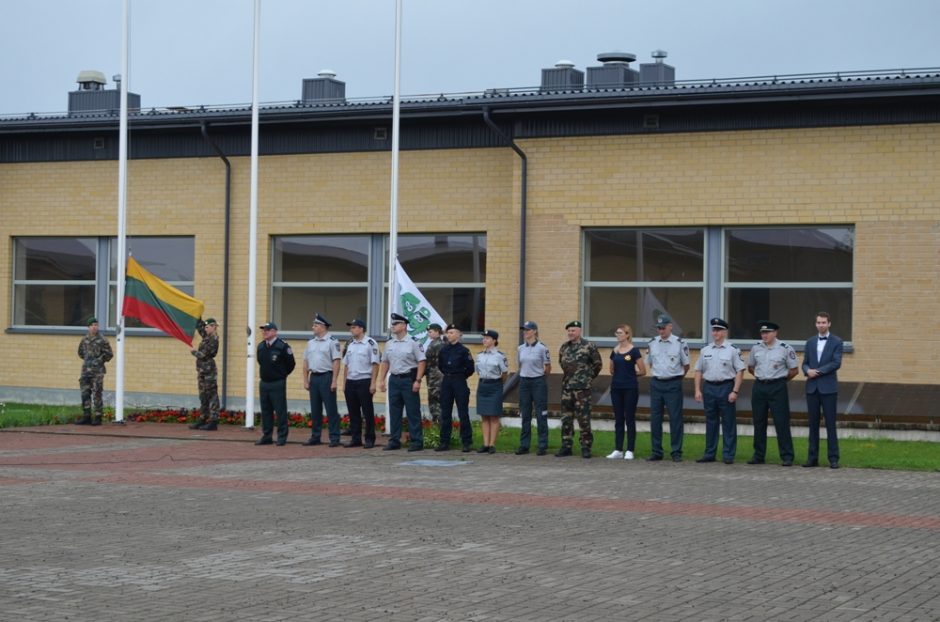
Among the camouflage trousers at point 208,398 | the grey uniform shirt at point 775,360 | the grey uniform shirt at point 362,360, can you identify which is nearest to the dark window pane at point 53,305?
the camouflage trousers at point 208,398

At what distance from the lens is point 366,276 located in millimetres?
27172

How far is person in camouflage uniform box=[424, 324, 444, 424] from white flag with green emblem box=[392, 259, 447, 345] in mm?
400

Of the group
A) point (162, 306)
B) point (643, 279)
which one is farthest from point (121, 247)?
point (643, 279)

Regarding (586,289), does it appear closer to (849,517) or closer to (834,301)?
(834,301)

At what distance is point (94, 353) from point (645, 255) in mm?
9635

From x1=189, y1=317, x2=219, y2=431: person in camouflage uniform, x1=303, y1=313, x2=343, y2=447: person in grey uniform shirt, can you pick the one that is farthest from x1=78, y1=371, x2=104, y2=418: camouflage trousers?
x1=303, y1=313, x2=343, y2=447: person in grey uniform shirt

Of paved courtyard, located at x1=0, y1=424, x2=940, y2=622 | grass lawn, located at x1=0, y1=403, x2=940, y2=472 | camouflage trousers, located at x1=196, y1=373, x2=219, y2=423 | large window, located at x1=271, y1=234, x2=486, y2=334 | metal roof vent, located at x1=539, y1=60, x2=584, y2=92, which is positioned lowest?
paved courtyard, located at x1=0, y1=424, x2=940, y2=622

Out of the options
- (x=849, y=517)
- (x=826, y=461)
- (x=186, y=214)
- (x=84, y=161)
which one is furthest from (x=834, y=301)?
(x=84, y=161)

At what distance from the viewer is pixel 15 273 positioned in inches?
1182

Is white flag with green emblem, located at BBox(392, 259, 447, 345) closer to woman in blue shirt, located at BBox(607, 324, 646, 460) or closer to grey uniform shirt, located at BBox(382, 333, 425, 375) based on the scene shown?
grey uniform shirt, located at BBox(382, 333, 425, 375)

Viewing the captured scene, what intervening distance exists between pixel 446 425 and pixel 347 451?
1.41 m

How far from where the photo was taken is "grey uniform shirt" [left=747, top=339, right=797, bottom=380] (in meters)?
18.5

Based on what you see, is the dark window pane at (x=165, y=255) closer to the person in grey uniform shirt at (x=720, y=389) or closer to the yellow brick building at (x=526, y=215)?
the yellow brick building at (x=526, y=215)

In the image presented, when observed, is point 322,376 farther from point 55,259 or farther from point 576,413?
point 55,259
